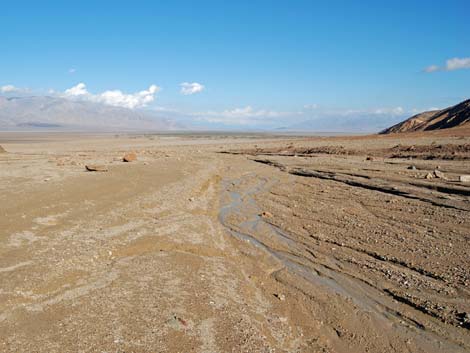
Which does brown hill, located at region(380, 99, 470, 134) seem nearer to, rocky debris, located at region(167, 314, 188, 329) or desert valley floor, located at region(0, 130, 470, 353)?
desert valley floor, located at region(0, 130, 470, 353)

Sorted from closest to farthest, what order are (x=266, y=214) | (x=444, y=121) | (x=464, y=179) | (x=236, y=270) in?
1. (x=236, y=270)
2. (x=266, y=214)
3. (x=464, y=179)
4. (x=444, y=121)

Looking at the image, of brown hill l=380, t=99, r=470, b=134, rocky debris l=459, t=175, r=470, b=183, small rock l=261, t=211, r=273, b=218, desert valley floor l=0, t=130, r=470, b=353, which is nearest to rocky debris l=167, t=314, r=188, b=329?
desert valley floor l=0, t=130, r=470, b=353

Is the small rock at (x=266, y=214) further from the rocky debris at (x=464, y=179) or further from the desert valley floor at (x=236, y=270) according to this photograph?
the rocky debris at (x=464, y=179)

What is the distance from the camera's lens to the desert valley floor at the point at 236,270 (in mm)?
5633

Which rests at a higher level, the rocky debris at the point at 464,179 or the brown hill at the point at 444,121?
the brown hill at the point at 444,121

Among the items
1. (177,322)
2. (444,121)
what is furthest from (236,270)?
(444,121)

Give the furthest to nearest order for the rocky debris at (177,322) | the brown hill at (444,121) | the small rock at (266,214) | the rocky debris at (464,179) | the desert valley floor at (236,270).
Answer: the brown hill at (444,121) < the rocky debris at (464,179) < the small rock at (266,214) < the rocky debris at (177,322) < the desert valley floor at (236,270)

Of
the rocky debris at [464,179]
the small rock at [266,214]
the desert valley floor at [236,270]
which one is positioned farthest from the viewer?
the rocky debris at [464,179]

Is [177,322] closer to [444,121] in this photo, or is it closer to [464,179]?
[464,179]

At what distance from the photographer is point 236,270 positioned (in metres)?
8.19

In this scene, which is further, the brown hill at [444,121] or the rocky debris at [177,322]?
the brown hill at [444,121]

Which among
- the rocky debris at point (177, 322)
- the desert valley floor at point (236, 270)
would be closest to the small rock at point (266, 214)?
the desert valley floor at point (236, 270)

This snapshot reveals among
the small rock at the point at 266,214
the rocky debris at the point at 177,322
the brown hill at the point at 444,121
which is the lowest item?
the rocky debris at the point at 177,322

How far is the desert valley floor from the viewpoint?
5633 mm
